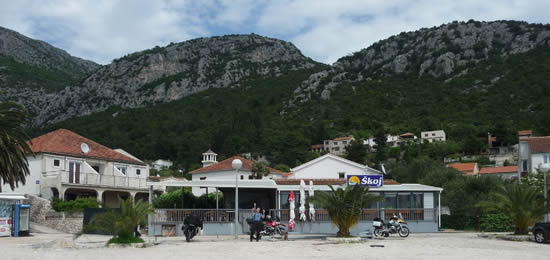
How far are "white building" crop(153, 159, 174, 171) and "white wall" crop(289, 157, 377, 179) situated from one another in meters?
58.9

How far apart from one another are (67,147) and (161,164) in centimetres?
6624

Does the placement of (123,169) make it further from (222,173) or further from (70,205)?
(222,173)

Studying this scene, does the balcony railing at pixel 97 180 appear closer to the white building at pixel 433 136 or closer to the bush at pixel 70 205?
the bush at pixel 70 205

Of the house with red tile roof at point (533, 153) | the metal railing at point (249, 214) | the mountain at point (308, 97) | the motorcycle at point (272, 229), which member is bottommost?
the motorcycle at point (272, 229)

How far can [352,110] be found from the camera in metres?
120

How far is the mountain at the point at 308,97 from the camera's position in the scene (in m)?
105

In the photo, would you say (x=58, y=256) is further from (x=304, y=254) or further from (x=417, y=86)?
(x=417, y=86)

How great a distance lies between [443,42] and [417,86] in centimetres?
2125

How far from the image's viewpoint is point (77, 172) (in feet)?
129

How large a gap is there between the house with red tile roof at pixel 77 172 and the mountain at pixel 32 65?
93062mm

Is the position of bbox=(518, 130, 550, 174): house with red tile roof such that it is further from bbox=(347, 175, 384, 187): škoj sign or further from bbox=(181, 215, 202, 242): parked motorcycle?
bbox=(181, 215, 202, 242): parked motorcycle

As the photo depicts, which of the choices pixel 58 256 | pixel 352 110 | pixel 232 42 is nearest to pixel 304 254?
pixel 58 256

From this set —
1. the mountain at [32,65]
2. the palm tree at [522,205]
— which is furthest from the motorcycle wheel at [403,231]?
the mountain at [32,65]

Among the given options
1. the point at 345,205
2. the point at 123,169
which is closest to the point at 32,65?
the point at 123,169
